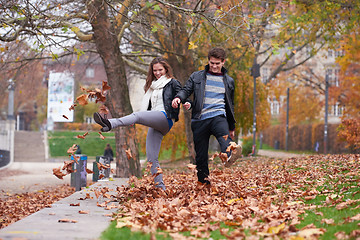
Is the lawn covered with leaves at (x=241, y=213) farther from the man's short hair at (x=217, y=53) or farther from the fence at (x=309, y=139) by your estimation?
the fence at (x=309, y=139)

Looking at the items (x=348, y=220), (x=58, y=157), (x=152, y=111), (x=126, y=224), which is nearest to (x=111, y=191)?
(x=152, y=111)

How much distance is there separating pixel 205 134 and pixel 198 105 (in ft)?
1.36

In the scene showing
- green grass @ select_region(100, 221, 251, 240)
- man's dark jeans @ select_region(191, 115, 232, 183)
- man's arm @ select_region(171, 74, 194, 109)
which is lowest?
green grass @ select_region(100, 221, 251, 240)

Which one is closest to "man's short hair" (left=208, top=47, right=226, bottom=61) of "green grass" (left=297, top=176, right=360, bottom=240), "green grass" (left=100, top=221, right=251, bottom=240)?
"green grass" (left=297, top=176, right=360, bottom=240)

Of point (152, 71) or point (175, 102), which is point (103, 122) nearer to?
point (175, 102)

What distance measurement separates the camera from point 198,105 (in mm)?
6301

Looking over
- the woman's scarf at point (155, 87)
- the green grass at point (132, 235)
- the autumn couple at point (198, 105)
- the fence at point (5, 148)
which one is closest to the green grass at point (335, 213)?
the green grass at point (132, 235)

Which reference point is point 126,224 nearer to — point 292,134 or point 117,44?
point 117,44

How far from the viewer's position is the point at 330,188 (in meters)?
6.53

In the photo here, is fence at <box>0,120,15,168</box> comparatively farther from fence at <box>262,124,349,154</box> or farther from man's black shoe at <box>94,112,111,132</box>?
man's black shoe at <box>94,112,111,132</box>

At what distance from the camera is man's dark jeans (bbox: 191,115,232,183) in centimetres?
622

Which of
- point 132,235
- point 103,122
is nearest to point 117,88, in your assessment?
point 103,122

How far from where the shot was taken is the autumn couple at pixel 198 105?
20.5 feet

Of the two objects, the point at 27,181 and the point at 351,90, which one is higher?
the point at 351,90
